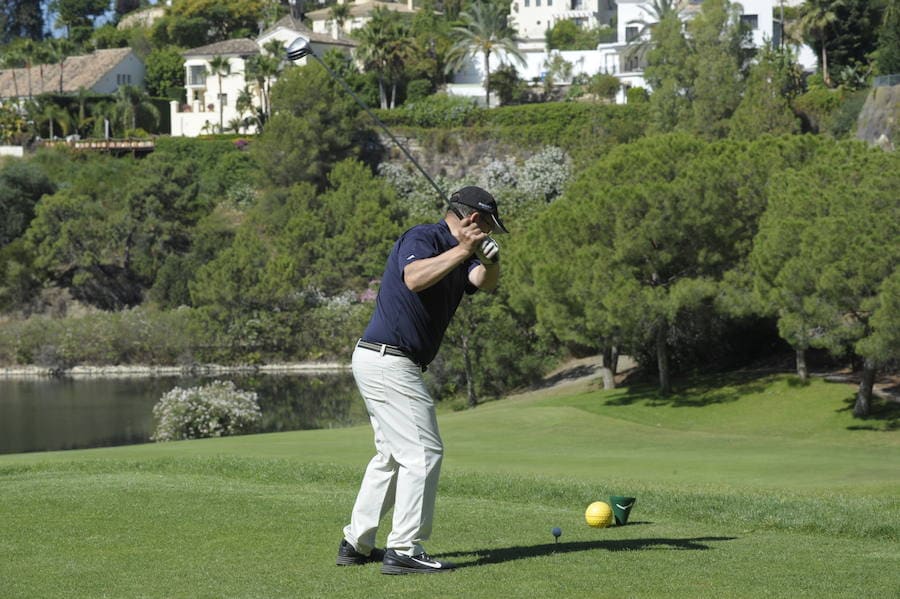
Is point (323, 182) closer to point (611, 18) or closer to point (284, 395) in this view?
point (284, 395)

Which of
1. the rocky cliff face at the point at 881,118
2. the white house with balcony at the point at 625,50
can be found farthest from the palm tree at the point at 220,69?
the rocky cliff face at the point at 881,118

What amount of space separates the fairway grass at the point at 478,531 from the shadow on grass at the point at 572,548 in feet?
0.07

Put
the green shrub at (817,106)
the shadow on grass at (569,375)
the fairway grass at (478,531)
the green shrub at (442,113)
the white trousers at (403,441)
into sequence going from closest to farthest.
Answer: the fairway grass at (478,531) → the white trousers at (403,441) → the shadow on grass at (569,375) → the green shrub at (817,106) → the green shrub at (442,113)

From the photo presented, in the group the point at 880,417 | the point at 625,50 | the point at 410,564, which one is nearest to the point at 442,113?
the point at 625,50

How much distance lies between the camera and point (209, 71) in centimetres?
9512

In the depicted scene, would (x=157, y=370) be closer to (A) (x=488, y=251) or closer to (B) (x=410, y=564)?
(B) (x=410, y=564)

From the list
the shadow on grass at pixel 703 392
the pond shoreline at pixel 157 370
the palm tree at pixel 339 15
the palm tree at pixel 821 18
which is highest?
the palm tree at pixel 339 15

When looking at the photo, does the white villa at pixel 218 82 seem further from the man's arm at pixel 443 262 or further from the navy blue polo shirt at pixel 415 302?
the man's arm at pixel 443 262

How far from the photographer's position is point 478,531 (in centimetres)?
905

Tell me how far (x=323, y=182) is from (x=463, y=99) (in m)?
12.3

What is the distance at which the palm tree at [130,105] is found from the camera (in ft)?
306

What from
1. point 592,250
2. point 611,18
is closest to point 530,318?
point 592,250

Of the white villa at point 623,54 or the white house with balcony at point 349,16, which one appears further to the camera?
the white house with balcony at point 349,16

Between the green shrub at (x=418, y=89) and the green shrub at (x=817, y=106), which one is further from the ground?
the green shrub at (x=418, y=89)
